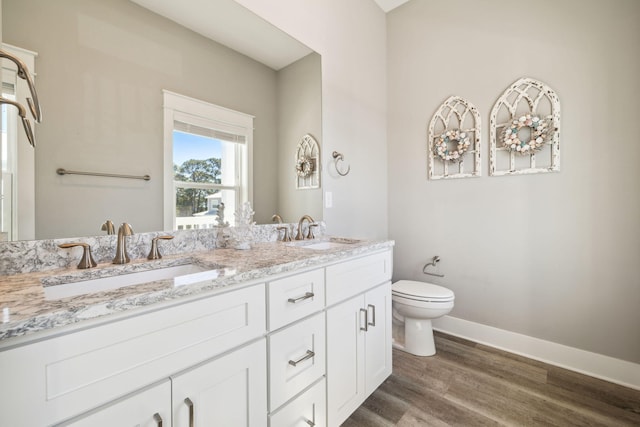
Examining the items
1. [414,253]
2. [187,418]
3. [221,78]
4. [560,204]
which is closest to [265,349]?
[187,418]

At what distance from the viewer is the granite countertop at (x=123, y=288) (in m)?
0.56

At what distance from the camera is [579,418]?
1.45 metres

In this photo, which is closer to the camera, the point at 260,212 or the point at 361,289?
the point at 361,289

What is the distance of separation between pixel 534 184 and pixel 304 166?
1.64 m

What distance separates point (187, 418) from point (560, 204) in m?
2.38

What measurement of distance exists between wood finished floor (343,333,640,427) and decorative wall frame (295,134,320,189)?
1361 mm

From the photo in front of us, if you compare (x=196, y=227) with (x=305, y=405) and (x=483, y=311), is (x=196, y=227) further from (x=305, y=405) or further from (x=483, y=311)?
(x=483, y=311)

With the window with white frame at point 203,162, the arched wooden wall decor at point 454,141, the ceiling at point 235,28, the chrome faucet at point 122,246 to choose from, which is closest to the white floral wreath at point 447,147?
the arched wooden wall decor at point 454,141

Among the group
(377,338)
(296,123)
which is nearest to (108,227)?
(296,123)

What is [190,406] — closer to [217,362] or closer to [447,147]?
[217,362]

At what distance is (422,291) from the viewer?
2.05 metres

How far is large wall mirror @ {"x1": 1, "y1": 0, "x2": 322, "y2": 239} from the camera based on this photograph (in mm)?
963

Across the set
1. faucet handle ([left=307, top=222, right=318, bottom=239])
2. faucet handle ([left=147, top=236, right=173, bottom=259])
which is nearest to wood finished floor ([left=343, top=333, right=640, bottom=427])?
faucet handle ([left=307, top=222, right=318, bottom=239])

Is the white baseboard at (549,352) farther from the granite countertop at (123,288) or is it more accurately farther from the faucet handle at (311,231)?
the granite countertop at (123,288)
